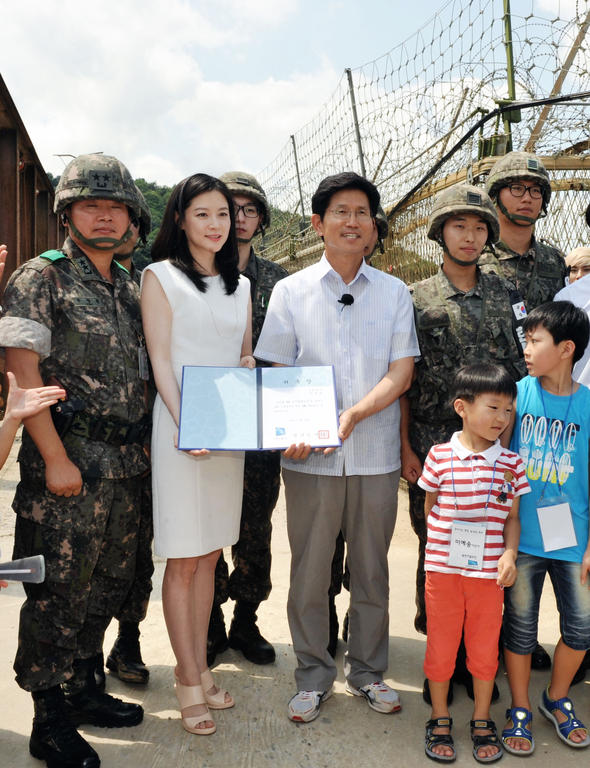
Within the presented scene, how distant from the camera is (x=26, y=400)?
7.04ft

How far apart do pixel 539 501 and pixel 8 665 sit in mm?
2594

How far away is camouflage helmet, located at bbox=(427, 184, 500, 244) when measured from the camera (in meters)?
2.99

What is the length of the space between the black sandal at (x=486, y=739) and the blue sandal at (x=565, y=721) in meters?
0.27

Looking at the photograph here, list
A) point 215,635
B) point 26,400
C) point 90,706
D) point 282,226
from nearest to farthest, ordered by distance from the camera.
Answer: point 26,400 → point 90,706 → point 215,635 → point 282,226

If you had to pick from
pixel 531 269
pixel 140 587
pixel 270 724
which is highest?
pixel 531 269

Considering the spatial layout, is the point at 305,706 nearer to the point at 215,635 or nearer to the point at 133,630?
the point at 215,635

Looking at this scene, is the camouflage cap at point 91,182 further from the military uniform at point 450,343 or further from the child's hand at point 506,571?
the child's hand at point 506,571

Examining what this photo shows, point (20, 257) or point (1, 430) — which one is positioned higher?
point (20, 257)

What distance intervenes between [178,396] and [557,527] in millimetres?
1579

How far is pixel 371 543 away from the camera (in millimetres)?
2908

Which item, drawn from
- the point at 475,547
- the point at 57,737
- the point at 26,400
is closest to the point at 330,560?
the point at 475,547

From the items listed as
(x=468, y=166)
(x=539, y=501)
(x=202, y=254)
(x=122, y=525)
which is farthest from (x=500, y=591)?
(x=468, y=166)

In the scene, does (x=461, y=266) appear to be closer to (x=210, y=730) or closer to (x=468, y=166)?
(x=468, y=166)

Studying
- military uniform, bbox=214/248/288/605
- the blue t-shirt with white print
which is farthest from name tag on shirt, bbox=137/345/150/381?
the blue t-shirt with white print
